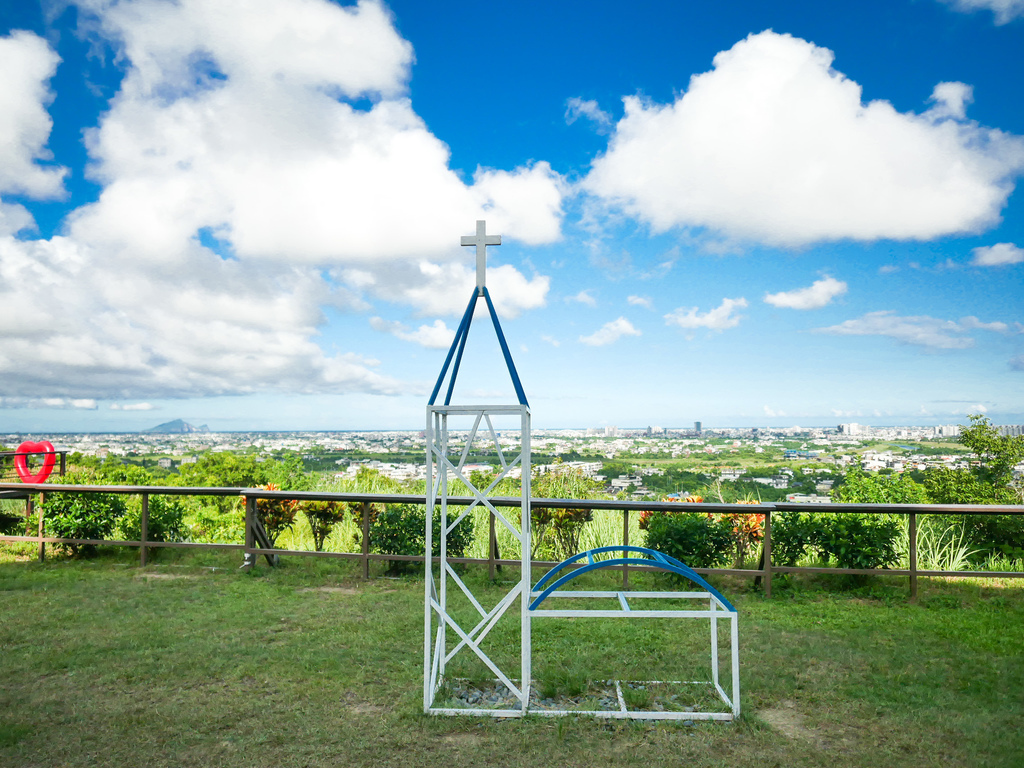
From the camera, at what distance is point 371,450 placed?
39.7 ft

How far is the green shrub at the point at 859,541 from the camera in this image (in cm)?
561

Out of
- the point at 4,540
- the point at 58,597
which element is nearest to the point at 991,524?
the point at 58,597

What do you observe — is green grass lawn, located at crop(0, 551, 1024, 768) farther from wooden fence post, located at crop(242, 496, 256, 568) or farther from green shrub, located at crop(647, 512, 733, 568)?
wooden fence post, located at crop(242, 496, 256, 568)

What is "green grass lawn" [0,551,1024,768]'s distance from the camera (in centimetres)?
284

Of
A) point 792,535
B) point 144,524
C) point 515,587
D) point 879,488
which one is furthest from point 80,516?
point 879,488

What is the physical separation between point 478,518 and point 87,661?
13.4 feet

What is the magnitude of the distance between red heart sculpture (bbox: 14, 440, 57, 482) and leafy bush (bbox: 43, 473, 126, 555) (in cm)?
237

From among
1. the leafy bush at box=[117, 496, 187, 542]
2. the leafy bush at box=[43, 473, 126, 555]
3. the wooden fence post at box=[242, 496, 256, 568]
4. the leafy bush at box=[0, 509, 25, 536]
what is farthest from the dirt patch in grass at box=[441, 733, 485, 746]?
the leafy bush at box=[0, 509, 25, 536]

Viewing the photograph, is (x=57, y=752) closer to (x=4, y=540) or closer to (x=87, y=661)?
(x=87, y=661)

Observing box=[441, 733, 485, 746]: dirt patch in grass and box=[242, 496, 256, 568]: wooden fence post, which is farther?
box=[242, 496, 256, 568]: wooden fence post

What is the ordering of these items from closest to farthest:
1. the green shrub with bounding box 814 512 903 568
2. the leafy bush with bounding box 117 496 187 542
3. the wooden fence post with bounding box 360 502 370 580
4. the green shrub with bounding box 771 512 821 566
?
the green shrub with bounding box 814 512 903 568 → the green shrub with bounding box 771 512 821 566 → the wooden fence post with bounding box 360 502 370 580 → the leafy bush with bounding box 117 496 187 542

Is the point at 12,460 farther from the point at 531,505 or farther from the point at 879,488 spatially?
the point at 879,488

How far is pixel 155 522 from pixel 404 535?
311cm

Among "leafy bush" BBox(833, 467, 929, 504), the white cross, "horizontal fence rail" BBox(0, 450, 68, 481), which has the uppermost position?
the white cross
